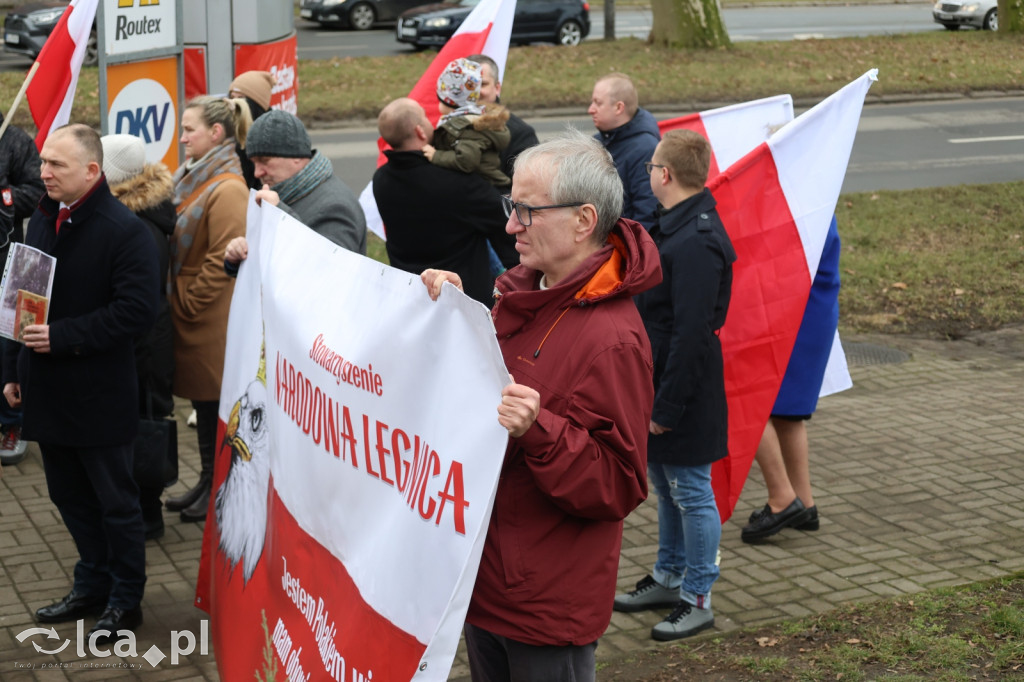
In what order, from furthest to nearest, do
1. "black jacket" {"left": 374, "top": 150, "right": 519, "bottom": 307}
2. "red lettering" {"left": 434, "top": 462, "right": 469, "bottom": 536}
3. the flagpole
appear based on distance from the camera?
"black jacket" {"left": 374, "top": 150, "right": 519, "bottom": 307}, the flagpole, "red lettering" {"left": 434, "top": 462, "right": 469, "bottom": 536}

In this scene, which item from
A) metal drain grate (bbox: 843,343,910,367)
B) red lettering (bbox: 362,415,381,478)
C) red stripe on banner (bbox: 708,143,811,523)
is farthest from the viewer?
metal drain grate (bbox: 843,343,910,367)

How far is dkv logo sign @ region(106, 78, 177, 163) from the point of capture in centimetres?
730

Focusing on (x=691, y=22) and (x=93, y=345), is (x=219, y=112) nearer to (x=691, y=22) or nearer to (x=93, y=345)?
(x=93, y=345)

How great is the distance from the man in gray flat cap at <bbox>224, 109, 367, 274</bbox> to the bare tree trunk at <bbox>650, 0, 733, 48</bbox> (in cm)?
2062

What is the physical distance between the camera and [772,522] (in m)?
5.82

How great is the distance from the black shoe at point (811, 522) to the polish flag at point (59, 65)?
4188 mm

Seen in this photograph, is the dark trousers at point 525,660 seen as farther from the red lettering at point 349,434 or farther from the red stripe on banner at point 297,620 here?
the red lettering at point 349,434

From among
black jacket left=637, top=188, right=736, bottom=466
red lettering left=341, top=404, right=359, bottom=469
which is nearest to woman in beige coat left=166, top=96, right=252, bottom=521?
black jacket left=637, top=188, right=736, bottom=466

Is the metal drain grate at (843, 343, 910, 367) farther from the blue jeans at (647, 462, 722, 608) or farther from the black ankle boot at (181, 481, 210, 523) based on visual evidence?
the black ankle boot at (181, 481, 210, 523)

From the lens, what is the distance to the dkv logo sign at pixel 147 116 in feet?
24.0

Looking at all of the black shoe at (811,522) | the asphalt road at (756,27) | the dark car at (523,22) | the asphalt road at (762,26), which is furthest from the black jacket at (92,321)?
the asphalt road at (762,26)

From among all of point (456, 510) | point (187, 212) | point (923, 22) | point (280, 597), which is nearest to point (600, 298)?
point (456, 510)

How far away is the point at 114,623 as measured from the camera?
482 cm

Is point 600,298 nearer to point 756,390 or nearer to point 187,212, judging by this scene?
point 756,390
